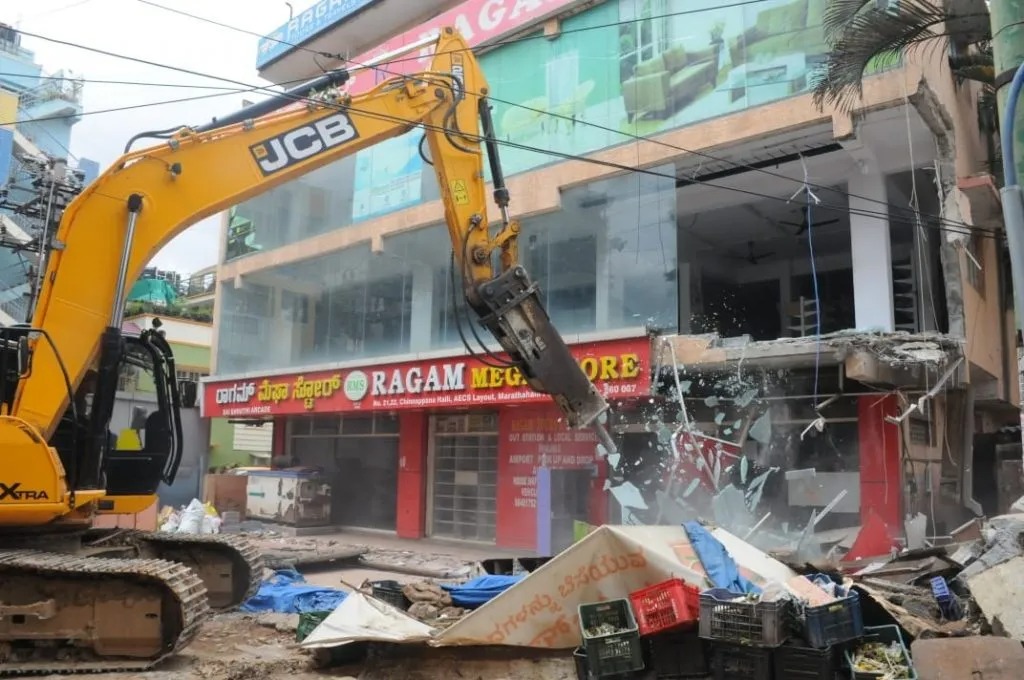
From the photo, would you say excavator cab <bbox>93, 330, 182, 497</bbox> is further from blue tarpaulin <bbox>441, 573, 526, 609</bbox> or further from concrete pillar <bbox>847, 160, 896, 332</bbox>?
concrete pillar <bbox>847, 160, 896, 332</bbox>

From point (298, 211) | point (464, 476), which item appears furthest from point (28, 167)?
point (464, 476)

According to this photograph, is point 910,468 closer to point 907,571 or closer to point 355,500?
point 907,571

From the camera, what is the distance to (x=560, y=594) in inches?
268

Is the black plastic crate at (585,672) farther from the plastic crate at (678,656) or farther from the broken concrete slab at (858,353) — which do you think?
the broken concrete slab at (858,353)

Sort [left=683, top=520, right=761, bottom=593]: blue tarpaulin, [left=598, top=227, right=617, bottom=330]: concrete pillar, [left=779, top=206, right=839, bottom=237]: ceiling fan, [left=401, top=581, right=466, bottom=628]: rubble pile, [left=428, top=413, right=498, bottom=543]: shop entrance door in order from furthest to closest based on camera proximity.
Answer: [left=428, top=413, right=498, bottom=543]: shop entrance door, [left=779, top=206, right=839, bottom=237]: ceiling fan, [left=598, top=227, right=617, bottom=330]: concrete pillar, [left=401, top=581, right=466, bottom=628]: rubble pile, [left=683, top=520, right=761, bottom=593]: blue tarpaulin

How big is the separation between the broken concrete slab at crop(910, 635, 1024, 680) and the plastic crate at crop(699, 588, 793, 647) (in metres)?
0.88

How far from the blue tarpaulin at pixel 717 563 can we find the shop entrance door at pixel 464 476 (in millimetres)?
10354

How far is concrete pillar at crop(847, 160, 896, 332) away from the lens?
12.7 metres

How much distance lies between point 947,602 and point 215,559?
7366 mm

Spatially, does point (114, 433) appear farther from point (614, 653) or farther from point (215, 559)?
point (614, 653)

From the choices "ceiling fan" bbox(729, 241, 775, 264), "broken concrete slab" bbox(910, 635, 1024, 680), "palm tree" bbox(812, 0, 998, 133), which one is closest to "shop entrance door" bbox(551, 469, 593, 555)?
"ceiling fan" bbox(729, 241, 775, 264)

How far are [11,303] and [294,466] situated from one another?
45.9 feet

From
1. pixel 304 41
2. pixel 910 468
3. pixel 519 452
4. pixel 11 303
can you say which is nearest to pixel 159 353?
pixel 519 452

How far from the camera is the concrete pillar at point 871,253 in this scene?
1270 cm
